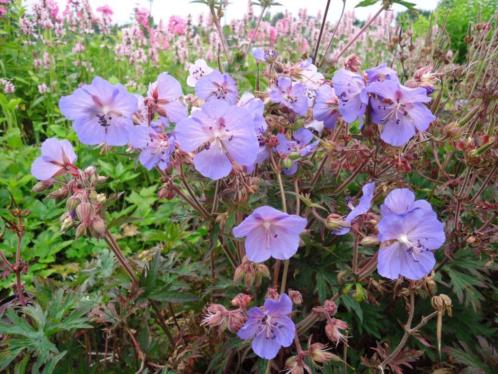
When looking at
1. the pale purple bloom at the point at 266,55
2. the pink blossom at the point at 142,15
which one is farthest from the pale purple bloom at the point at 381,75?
the pink blossom at the point at 142,15

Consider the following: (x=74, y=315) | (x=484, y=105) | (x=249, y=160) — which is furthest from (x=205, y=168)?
(x=484, y=105)

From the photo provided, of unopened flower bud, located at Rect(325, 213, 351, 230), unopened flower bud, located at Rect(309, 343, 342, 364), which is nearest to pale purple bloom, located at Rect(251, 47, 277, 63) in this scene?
unopened flower bud, located at Rect(325, 213, 351, 230)

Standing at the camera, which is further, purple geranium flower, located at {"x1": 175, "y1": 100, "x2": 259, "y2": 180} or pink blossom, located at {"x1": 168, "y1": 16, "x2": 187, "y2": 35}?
pink blossom, located at {"x1": 168, "y1": 16, "x2": 187, "y2": 35}

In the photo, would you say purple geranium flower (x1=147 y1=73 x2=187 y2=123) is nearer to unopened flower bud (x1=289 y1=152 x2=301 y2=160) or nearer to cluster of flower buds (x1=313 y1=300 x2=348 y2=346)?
unopened flower bud (x1=289 y1=152 x2=301 y2=160)

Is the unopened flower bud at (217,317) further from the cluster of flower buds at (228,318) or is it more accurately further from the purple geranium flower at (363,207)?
the purple geranium flower at (363,207)

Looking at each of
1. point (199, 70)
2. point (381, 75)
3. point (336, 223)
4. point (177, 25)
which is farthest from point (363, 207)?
point (177, 25)

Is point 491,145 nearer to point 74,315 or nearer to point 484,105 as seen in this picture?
point 484,105

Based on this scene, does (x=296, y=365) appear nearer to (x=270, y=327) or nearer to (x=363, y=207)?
(x=270, y=327)
